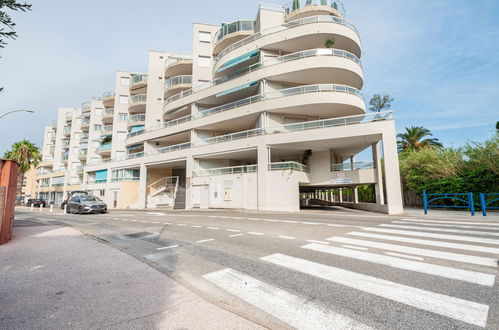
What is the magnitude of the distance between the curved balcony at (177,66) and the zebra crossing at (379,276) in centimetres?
3138

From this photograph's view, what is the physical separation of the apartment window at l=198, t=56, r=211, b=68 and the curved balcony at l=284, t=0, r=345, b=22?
449 inches

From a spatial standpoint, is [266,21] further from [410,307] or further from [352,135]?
[410,307]

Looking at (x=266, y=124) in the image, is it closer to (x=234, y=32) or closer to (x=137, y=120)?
(x=234, y=32)

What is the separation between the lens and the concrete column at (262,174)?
61.4 feet

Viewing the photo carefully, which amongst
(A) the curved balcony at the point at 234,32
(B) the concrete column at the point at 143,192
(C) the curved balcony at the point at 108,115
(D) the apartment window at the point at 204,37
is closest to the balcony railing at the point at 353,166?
(A) the curved balcony at the point at 234,32

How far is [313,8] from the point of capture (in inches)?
923

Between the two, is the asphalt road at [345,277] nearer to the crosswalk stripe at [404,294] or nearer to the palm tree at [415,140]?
the crosswalk stripe at [404,294]

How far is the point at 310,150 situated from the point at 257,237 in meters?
15.1

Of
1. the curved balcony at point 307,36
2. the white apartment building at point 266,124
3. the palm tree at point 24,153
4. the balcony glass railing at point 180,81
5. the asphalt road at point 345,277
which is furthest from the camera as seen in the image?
the palm tree at point 24,153

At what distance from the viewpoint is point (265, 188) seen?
1875 centimetres

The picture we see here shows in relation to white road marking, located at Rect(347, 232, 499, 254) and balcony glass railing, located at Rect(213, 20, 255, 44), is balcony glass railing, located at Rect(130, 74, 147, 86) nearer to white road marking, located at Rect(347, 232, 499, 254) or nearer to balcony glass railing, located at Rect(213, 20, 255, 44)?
balcony glass railing, located at Rect(213, 20, 255, 44)

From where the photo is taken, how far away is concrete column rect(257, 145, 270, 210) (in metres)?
18.7

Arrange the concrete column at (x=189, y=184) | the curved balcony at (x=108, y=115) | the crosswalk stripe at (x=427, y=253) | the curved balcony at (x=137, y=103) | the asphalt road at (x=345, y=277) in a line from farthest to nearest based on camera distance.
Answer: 1. the curved balcony at (x=108, y=115)
2. the curved balcony at (x=137, y=103)
3. the concrete column at (x=189, y=184)
4. the crosswalk stripe at (x=427, y=253)
5. the asphalt road at (x=345, y=277)

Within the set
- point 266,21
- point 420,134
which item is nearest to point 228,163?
point 266,21
